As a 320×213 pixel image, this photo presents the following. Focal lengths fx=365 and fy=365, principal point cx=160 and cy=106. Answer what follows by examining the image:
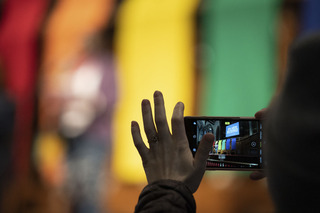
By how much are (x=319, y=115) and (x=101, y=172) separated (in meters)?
2.10

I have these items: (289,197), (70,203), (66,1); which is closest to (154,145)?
(289,197)

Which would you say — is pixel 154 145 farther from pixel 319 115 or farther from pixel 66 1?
pixel 66 1

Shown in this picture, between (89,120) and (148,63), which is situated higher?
(148,63)

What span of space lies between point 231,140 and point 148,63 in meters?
1.70

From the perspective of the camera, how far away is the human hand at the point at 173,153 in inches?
22.6

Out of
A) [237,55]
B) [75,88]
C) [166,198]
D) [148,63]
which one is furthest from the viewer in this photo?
[75,88]

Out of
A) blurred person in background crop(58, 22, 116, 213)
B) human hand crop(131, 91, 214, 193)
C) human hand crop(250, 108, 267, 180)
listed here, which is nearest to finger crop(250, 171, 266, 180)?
human hand crop(250, 108, 267, 180)

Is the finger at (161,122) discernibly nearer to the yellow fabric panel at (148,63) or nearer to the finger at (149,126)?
the finger at (149,126)

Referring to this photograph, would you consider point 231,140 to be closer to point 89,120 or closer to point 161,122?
point 161,122

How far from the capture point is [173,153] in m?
0.58

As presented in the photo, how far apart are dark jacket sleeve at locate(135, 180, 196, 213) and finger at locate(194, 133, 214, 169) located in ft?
0.17

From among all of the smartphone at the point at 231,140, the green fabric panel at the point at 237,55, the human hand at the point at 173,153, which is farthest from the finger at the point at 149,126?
the green fabric panel at the point at 237,55

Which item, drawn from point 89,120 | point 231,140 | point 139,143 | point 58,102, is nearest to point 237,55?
point 89,120

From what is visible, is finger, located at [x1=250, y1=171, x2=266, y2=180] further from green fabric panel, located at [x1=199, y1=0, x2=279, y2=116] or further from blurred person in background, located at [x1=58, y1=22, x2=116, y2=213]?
blurred person in background, located at [x1=58, y1=22, x2=116, y2=213]
